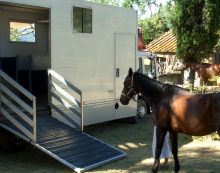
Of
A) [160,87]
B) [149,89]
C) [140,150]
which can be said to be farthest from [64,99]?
[160,87]

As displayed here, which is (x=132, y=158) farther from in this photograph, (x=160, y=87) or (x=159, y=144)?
(x=160, y=87)

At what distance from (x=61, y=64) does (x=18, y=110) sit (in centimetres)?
195

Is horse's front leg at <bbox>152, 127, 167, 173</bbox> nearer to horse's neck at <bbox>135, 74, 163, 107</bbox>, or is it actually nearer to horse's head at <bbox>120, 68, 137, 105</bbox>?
horse's neck at <bbox>135, 74, 163, 107</bbox>

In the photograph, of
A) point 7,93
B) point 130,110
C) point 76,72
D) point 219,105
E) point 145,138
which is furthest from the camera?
point 130,110

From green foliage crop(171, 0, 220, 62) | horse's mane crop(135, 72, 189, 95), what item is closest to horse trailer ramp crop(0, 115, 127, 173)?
horse's mane crop(135, 72, 189, 95)

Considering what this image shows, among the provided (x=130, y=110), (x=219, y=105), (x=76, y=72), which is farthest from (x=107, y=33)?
(x=219, y=105)

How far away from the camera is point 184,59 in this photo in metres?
20.2

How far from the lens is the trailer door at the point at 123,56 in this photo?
12.3 metres

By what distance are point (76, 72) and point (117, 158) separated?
274cm

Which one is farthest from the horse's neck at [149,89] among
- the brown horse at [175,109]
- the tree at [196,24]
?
the tree at [196,24]

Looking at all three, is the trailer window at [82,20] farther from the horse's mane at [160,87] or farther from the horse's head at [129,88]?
the horse's mane at [160,87]

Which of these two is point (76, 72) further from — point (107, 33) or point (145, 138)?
point (145, 138)

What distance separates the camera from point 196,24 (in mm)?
18797

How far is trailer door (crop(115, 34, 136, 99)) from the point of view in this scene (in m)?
12.3
